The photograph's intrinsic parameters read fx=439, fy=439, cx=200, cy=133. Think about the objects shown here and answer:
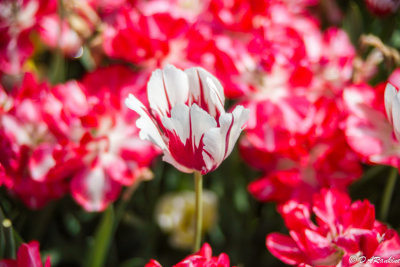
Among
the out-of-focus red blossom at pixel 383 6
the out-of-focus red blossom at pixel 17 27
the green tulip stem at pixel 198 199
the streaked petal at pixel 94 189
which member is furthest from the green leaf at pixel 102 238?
the out-of-focus red blossom at pixel 383 6

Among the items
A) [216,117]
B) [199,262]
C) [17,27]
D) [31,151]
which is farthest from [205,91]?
[17,27]

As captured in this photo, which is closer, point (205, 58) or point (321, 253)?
point (321, 253)

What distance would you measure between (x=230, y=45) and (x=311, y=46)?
0.13 meters

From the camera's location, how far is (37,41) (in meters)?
0.83

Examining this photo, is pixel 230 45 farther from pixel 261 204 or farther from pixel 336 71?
pixel 261 204

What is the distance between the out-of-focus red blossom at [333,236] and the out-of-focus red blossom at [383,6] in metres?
0.30

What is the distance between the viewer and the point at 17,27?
25.2 inches

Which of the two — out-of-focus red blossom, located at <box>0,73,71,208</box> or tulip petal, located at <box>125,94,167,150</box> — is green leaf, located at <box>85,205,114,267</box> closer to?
out-of-focus red blossom, located at <box>0,73,71,208</box>

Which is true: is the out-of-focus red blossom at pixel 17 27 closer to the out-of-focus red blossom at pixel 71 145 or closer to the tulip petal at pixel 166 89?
the out-of-focus red blossom at pixel 71 145

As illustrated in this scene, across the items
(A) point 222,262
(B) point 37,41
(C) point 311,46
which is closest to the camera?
(A) point 222,262

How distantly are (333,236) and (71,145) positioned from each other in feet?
0.98

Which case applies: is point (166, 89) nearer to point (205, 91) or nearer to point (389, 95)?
Result: point (205, 91)

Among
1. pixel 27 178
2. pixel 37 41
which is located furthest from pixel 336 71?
pixel 37 41

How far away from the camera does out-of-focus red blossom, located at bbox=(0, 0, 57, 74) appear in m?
0.61
